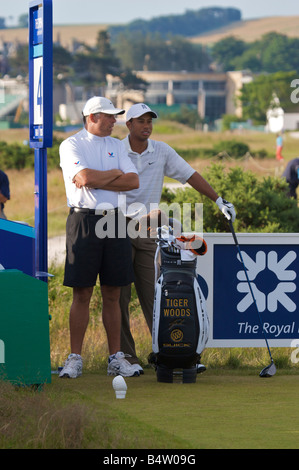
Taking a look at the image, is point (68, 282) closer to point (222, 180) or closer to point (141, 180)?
point (141, 180)

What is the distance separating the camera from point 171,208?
10703mm

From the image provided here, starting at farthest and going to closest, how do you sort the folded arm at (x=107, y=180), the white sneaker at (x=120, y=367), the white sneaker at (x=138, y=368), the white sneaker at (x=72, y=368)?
Answer: the white sneaker at (x=138, y=368), the white sneaker at (x=120, y=367), the white sneaker at (x=72, y=368), the folded arm at (x=107, y=180)

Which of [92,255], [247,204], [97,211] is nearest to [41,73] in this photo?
[97,211]

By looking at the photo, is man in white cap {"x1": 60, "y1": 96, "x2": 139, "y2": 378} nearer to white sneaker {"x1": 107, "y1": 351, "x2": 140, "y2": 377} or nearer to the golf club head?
white sneaker {"x1": 107, "y1": 351, "x2": 140, "y2": 377}

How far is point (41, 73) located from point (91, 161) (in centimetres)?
83

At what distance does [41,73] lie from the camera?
6.81 metres

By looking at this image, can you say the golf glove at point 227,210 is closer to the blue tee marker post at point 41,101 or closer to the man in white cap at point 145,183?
the man in white cap at point 145,183

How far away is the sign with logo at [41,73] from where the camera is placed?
672 centimetres

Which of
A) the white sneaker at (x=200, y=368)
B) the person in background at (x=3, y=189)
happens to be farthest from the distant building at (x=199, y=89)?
the white sneaker at (x=200, y=368)

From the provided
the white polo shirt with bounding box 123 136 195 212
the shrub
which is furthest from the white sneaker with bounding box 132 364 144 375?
the shrub

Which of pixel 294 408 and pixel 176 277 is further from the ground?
pixel 176 277

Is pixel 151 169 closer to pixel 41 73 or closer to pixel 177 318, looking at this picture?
pixel 41 73

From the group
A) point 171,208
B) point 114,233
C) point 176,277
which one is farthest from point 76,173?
point 171,208

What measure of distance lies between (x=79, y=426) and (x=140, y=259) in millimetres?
2625
